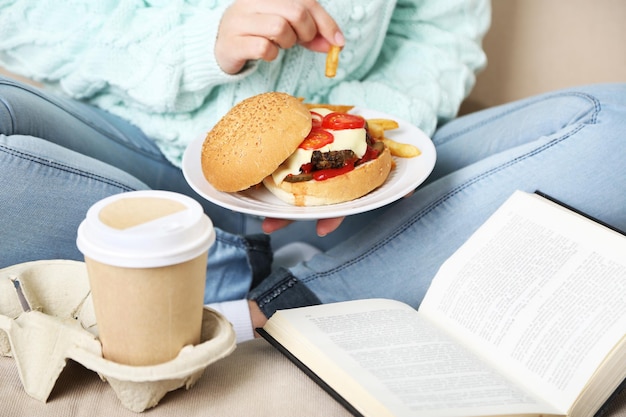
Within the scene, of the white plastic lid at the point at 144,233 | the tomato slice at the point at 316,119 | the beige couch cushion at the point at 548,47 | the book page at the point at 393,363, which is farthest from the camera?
the beige couch cushion at the point at 548,47

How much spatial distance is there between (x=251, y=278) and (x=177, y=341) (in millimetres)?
580

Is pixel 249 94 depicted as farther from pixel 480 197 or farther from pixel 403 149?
pixel 480 197

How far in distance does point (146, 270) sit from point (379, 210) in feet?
2.62

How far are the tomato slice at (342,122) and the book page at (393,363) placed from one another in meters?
0.29

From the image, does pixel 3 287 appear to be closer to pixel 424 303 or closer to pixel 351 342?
pixel 351 342

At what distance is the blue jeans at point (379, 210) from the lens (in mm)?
1091

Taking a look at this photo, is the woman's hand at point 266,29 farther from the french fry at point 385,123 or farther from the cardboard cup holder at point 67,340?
the cardboard cup holder at point 67,340

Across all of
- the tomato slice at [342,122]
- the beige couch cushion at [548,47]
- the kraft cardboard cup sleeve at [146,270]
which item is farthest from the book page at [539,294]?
the beige couch cushion at [548,47]

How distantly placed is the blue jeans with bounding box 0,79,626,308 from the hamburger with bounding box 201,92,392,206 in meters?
0.21

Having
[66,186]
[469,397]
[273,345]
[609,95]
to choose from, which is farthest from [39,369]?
[609,95]

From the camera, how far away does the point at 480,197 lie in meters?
1.22

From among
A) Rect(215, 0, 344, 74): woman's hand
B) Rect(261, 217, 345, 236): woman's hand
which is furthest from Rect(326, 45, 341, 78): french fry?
Rect(261, 217, 345, 236): woman's hand

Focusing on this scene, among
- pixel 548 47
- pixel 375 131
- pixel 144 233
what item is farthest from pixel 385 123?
pixel 548 47

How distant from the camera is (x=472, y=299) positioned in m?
0.95
